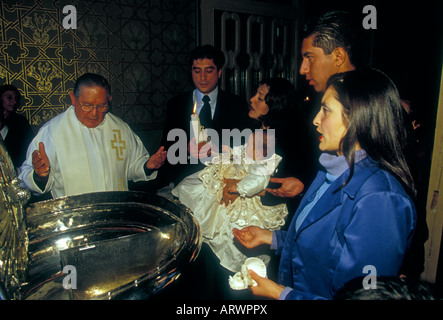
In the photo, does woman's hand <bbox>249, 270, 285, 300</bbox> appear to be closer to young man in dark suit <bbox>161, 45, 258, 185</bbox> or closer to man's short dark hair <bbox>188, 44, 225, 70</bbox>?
young man in dark suit <bbox>161, 45, 258, 185</bbox>

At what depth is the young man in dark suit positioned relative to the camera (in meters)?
3.50

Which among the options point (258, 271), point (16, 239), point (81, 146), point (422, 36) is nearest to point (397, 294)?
point (258, 271)

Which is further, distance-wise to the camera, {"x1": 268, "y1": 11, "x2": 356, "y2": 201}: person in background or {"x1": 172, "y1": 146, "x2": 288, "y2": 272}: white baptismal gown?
{"x1": 172, "y1": 146, "x2": 288, "y2": 272}: white baptismal gown

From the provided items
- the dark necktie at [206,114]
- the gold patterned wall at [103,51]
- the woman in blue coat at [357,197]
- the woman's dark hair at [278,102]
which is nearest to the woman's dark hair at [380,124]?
the woman in blue coat at [357,197]

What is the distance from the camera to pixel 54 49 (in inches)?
168

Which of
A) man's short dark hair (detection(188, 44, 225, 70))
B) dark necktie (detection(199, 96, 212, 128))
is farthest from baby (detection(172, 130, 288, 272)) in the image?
man's short dark hair (detection(188, 44, 225, 70))

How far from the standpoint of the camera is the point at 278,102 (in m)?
2.60

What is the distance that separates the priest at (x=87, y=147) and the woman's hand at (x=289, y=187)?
40.6 inches

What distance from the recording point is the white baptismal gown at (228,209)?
238 centimetres

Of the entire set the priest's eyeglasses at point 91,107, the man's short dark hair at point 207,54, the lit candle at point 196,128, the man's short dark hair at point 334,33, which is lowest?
the lit candle at point 196,128

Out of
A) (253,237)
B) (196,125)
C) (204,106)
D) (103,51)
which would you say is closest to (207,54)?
(204,106)

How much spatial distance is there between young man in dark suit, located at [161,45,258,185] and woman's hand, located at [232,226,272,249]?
1700 mm

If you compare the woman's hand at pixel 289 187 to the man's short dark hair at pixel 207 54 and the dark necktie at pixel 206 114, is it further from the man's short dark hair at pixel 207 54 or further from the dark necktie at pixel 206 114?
the man's short dark hair at pixel 207 54

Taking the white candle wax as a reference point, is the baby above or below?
below
